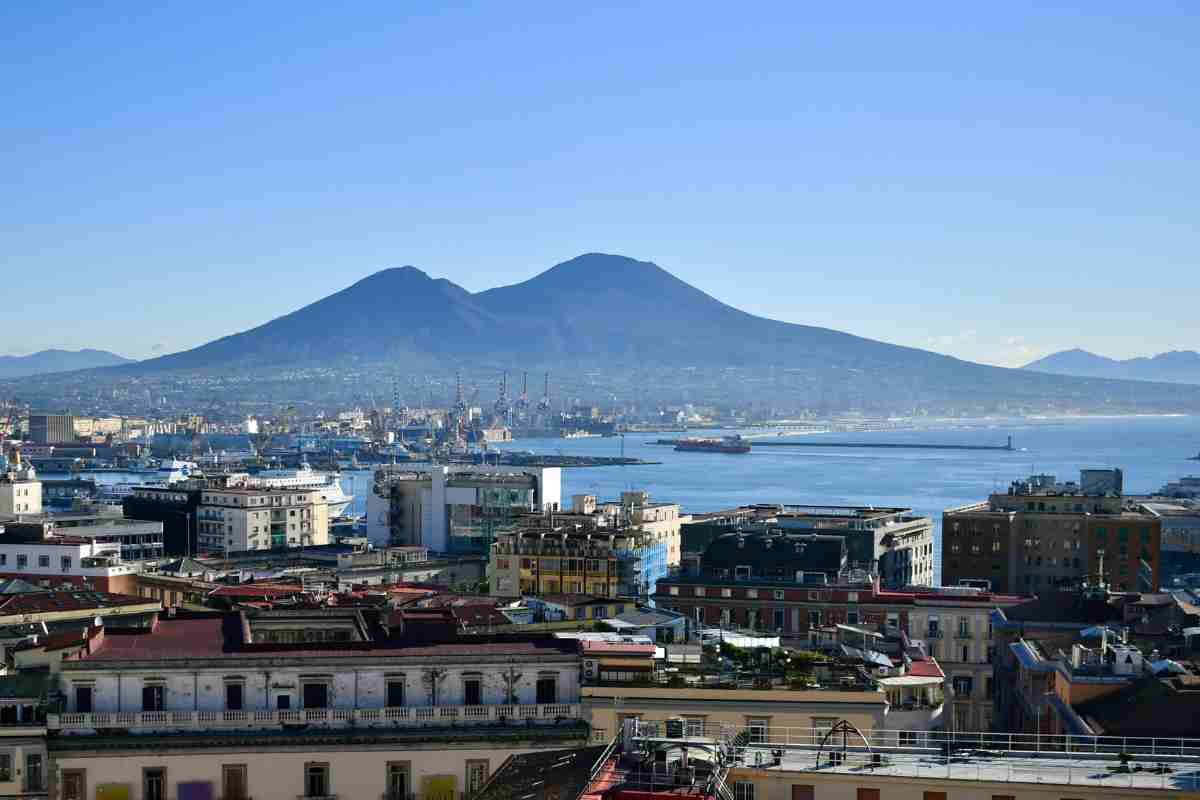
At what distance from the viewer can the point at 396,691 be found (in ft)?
50.4

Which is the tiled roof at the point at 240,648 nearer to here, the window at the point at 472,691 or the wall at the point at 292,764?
the window at the point at 472,691

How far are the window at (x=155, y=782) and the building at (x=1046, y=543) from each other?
31363 millimetres

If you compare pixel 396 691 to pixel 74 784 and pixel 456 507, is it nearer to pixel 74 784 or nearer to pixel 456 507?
pixel 74 784

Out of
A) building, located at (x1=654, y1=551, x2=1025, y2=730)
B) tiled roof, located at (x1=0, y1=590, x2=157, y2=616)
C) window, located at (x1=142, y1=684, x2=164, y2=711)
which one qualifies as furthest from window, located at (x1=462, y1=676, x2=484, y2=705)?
building, located at (x1=654, y1=551, x2=1025, y2=730)

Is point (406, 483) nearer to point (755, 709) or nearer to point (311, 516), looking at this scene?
point (311, 516)

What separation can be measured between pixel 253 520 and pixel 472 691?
42693mm

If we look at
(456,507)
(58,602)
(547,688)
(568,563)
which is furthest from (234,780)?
(456,507)

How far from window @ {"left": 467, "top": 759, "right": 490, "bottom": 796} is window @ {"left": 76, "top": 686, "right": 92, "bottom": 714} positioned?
3151 millimetres

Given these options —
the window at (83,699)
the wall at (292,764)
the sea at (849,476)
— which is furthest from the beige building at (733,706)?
the sea at (849,476)

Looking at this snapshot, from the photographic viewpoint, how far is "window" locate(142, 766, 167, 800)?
48.7ft

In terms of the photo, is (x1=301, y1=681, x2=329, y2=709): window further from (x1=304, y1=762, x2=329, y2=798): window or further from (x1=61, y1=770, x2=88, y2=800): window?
(x1=61, y1=770, x2=88, y2=800): window

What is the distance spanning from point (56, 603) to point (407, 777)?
1364 centimetres

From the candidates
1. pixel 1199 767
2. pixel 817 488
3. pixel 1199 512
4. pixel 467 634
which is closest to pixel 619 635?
pixel 467 634

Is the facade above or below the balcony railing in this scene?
below
